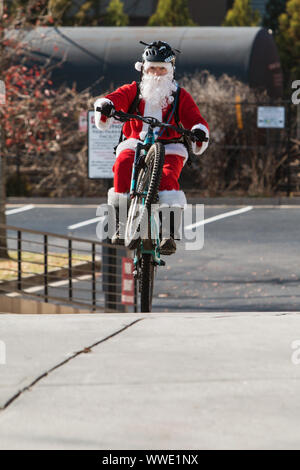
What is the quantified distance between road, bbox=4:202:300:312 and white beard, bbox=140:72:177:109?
7.35 meters

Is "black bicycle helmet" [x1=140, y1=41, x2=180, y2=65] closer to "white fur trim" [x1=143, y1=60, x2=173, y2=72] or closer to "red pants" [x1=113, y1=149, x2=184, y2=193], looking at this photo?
"white fur trim" [x1=143, y1=60, x2=173, y2=72]

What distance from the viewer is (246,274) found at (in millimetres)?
17078

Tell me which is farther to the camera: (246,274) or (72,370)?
(246,274)

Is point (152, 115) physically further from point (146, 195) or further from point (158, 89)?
point (146, 195)

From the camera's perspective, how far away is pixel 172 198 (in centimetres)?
735

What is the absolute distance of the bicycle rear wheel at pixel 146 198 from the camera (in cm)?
707

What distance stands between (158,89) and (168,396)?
9.91 ft

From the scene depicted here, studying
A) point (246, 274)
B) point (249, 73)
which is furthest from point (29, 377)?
point (249, 73)

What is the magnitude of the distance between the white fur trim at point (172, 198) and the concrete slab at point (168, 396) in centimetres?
93

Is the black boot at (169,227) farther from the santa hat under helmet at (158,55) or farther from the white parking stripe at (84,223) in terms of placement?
the white parking stripe at (84,223)

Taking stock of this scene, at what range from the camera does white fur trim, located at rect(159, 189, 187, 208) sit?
729cm

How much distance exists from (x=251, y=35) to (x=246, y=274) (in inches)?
534
